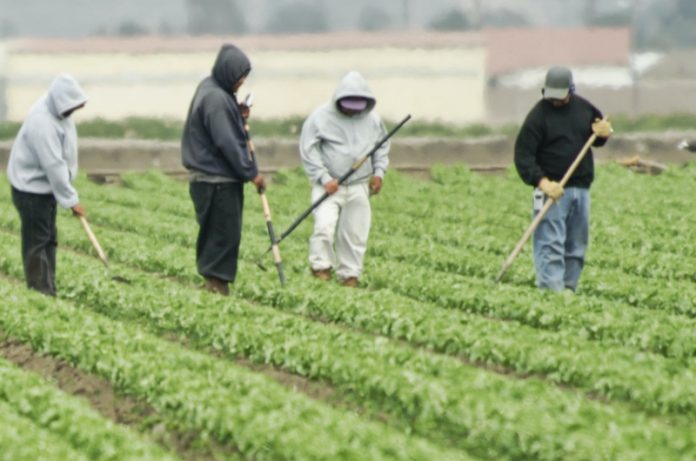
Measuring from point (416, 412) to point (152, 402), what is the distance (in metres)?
1.56

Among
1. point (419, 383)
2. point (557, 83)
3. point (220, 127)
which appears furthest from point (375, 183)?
point (419, 383)

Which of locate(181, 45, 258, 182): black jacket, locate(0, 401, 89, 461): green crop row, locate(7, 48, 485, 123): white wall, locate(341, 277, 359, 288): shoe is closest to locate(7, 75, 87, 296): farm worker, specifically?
locate(181, 45, 258, 182): black jacket

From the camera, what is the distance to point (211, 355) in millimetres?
11172

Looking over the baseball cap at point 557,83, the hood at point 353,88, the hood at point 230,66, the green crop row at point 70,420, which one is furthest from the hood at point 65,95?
the baseball cap at point 557,83

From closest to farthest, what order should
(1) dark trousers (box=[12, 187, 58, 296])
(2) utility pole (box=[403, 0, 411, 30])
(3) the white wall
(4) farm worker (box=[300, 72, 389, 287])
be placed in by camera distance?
(1) dark trousers (box=[12, 187, 58, 296]), (4) farm worker (box=[300, 72, 389, 287]), (3) the white wall, (2) utility pole (box=[403, 0, 411, 30])

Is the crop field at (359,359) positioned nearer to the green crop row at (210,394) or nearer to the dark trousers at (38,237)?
the green crop row at (210,394)

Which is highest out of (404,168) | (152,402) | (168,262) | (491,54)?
(152,402)

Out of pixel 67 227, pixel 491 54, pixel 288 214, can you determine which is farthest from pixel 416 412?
pixel 491 54

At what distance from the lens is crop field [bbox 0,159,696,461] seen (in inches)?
327

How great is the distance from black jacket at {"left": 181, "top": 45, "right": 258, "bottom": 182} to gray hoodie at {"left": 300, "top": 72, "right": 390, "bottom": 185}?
1.18m

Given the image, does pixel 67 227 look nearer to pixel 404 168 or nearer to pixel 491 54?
pixel 404 168

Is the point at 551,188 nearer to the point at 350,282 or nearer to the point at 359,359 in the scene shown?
the point at 350,282

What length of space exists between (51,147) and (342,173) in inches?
109

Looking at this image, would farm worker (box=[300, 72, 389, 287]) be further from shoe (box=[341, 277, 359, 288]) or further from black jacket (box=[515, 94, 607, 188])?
black jacket (box=[515, 94, 607, 188])
